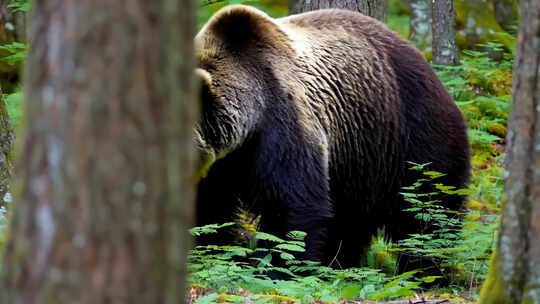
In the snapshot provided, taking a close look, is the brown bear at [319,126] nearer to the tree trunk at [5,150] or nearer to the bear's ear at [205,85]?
the bear's ear at [205,85]

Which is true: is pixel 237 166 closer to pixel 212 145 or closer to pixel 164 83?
pixel 212 145

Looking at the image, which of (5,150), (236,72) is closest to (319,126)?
(236,72)

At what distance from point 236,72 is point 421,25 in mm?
10207

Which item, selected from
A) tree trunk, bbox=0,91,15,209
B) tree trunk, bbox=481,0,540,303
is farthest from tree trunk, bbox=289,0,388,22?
tree trunk, bbox=481,0,540,303

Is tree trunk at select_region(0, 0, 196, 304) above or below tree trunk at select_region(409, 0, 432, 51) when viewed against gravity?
below

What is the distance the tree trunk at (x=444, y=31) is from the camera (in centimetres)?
1203

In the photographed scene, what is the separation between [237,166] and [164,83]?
159 inches

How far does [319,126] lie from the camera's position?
19.8 ft

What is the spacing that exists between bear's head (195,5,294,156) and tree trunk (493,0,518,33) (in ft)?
41.5

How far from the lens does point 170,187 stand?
1.72 m

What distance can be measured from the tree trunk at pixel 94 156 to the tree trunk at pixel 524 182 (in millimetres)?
1759

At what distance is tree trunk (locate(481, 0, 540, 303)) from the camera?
108 inches

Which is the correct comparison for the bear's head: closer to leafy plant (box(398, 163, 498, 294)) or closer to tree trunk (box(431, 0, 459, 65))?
leafy plant (box(398, 163, 498, 294))

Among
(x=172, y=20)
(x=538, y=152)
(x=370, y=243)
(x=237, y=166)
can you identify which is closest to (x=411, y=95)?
(x=370, y=243)
